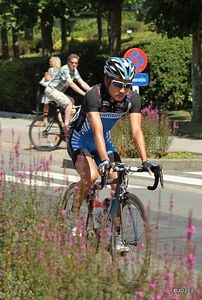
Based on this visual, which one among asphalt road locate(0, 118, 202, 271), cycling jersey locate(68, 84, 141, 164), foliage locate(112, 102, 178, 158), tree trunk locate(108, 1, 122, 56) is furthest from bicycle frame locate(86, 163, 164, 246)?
A: tree trunk locate(108, 1, 122, 56)

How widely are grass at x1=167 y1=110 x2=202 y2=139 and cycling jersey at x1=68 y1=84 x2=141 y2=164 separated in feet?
41.8

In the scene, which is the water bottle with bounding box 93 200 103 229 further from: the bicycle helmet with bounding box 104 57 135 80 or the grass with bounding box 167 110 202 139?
the grass with bounding box 167 110 202 139

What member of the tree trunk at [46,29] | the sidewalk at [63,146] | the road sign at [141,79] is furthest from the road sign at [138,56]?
the tree trunk at [46,29]

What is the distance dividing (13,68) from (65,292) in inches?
926

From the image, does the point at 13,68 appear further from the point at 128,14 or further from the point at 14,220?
the point at 128,14

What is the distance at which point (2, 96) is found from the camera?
2866 cm

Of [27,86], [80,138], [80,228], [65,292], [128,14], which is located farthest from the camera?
[128,14]

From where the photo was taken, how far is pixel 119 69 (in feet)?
23.4

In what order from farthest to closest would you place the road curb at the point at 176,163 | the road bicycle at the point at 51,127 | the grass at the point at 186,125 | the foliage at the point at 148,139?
1. the grass at the point at 186,125
2. the road bicycle at the point at 51,127
3. the foliage at the point at 148,139
4. the road curb at the point at 176,163

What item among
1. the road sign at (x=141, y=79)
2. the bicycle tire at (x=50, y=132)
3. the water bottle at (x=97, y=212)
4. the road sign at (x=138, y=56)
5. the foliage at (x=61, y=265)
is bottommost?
the bicycle tire at (x=50, y=132)

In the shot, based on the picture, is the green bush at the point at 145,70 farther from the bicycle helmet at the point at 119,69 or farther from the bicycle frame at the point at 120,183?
the bicycle frame at the point at 120,183

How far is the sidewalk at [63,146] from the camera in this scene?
15.3 meters

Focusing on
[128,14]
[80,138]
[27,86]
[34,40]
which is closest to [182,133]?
[27,86]

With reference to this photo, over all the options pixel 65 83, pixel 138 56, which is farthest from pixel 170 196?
pixel 138 56
